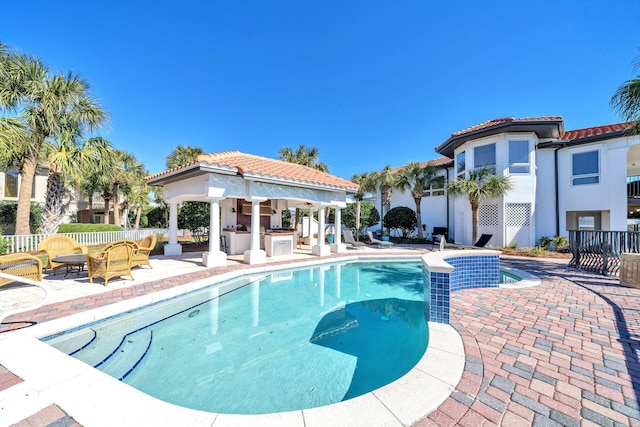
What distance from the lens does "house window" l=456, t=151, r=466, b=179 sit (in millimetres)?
16828

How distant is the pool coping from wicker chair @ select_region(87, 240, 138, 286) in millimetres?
3197

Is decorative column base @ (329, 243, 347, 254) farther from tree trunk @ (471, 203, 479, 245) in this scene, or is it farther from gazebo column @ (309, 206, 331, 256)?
tree trunk @ (471, 203, 479, 245)

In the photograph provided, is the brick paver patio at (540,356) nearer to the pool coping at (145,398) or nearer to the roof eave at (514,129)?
the pool coping at (145,398)

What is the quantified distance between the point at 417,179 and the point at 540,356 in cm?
1710

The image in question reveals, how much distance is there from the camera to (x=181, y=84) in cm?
1571

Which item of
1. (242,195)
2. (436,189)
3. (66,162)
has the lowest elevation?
(242,195)

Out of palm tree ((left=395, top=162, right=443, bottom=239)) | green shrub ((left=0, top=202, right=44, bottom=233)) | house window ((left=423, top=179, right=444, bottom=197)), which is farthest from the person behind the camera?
house window ((left=423, top=179, right=444, bottom=197))

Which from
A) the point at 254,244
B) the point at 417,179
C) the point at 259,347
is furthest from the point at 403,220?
the point at 259,347

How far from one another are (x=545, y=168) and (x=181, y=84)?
24454 mm

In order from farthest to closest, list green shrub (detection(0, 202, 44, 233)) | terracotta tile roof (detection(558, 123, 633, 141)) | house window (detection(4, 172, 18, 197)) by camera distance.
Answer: house window (detection(4, 172, 18, 197)), green shrub (detection(0, 202, 44, 233)), terracotta tile roof (detection(558, 123, 633, 141))

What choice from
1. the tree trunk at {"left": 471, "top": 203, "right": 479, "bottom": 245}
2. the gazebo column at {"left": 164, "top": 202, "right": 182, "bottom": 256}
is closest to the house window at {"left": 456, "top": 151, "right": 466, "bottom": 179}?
the tree trunk at {"left": 471, "top": 203, "right": 479, "bottom": 245}

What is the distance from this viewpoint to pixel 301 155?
22.7 m

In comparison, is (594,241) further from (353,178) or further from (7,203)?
(7,203)

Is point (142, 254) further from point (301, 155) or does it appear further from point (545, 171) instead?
point (545, 171)
